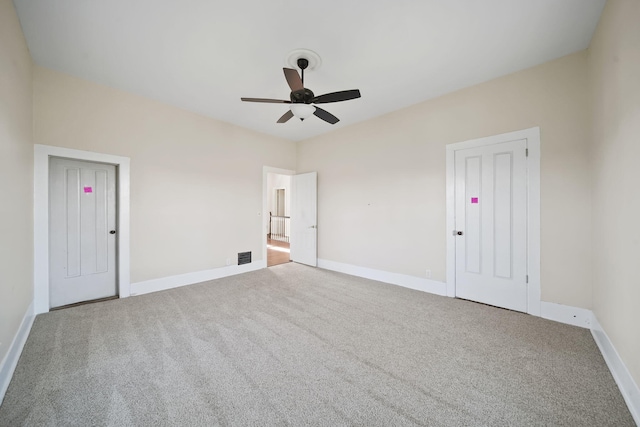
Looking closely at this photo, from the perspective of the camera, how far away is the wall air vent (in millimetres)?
4648

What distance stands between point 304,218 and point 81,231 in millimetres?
3584

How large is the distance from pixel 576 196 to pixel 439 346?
217cm

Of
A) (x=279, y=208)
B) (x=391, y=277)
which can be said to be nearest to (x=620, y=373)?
(x=391, y=277)

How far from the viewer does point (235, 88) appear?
10.6 feet

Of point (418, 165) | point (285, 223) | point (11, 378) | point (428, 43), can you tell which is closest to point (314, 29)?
point (428, 43)

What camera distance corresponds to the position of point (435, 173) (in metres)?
3.56

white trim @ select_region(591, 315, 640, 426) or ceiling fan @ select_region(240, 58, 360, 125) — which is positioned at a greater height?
ceiling fan @ select_region(240, 58, 360, 125)

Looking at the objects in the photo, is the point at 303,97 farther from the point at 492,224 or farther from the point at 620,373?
the point at 620,373

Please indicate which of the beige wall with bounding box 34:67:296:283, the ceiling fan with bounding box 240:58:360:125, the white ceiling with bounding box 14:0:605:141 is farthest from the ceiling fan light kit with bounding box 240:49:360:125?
the beige wall with bounding box 34:67:296:283

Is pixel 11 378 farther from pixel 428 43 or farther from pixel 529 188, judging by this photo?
pixel 529 188

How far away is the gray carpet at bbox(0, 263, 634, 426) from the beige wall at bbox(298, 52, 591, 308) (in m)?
0.86

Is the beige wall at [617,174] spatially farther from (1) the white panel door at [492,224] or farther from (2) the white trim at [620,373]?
(1) the white panel door at [492,224]

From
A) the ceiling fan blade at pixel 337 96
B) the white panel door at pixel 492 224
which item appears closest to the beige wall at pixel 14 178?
the ceiling fan blade at pixel 337 96

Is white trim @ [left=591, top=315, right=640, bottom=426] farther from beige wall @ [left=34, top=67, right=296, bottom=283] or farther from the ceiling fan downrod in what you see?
beige wall @ [left=34, top=67, right=296, bottom=283]
